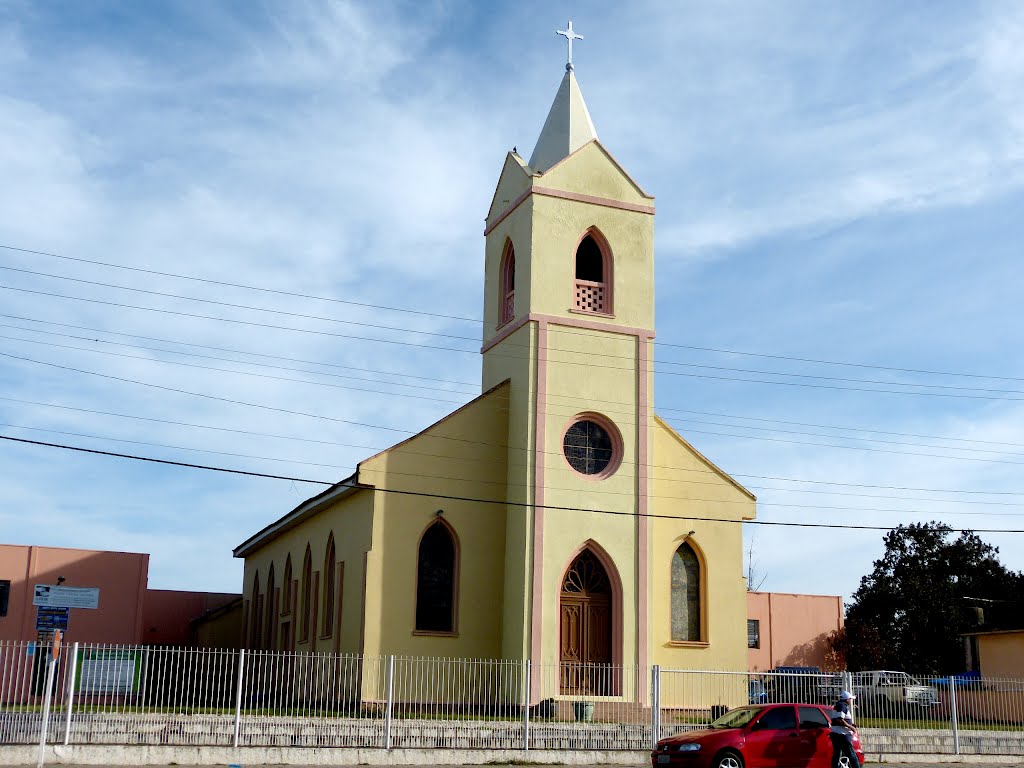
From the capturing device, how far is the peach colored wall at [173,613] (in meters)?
50.2

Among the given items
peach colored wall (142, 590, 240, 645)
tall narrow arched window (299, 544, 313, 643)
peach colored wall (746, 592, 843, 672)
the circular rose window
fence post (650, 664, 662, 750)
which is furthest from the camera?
peach colored wall (746, 592, 843, 672)

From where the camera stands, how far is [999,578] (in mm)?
57000

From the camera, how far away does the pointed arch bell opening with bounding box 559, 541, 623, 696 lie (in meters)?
29.2

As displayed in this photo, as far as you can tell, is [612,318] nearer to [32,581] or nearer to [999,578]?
[32,581]

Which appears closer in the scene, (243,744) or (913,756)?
(243,744)

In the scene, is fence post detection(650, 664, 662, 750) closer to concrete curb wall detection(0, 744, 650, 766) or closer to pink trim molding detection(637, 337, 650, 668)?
concrete curb wall detection(0, 744, 650, 766)

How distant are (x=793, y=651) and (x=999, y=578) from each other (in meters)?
11.1

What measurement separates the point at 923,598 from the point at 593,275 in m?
30.8

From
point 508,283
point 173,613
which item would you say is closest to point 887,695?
point 508,283

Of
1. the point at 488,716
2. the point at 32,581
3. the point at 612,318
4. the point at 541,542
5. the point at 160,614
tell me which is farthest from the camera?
the point at 160,614

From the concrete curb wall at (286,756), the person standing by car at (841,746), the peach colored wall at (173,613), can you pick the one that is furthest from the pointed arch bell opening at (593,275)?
the peach colored wall at (173,613)

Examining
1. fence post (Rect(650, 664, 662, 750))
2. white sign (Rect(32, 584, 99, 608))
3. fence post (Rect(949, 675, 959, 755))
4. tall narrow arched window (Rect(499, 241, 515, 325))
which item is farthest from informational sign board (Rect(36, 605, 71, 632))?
fence post (Rect(949, 675, 959, 755))

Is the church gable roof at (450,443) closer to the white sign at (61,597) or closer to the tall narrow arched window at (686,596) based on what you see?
the tall narrow arched window at (686,596)

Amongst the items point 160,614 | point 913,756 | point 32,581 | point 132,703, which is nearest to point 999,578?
point 913,756
